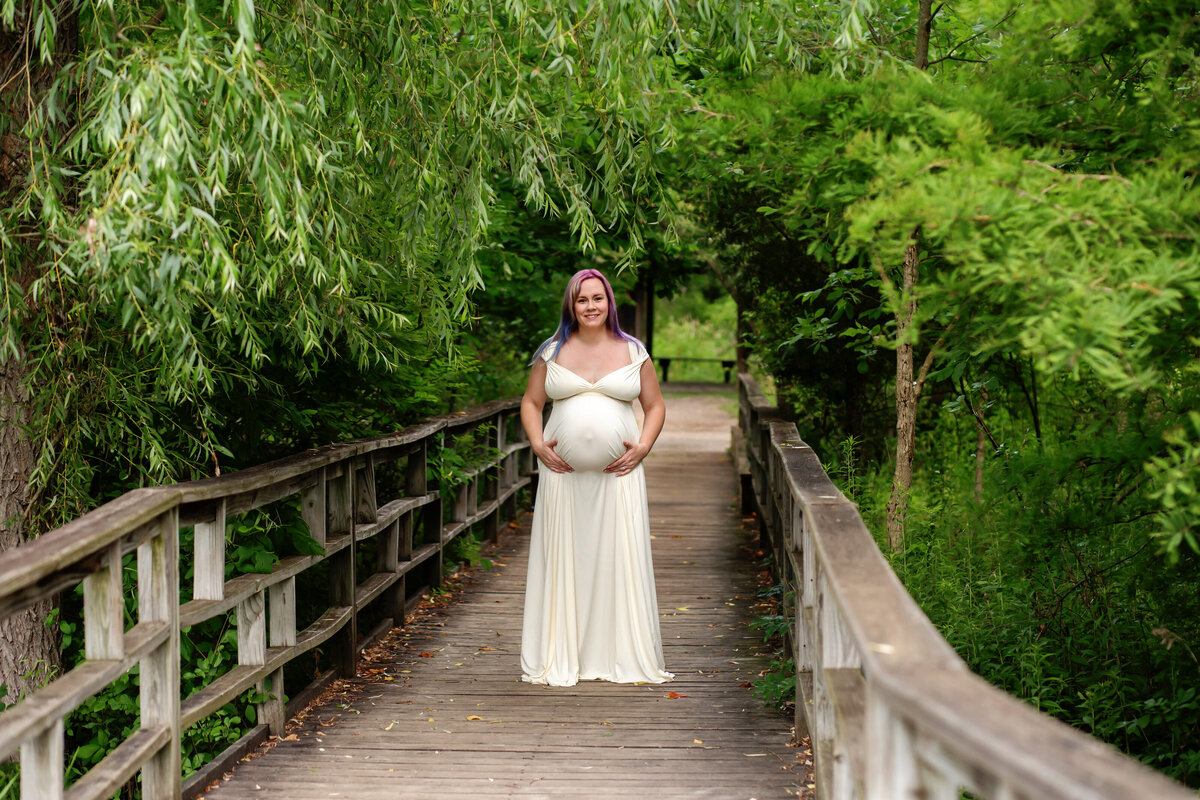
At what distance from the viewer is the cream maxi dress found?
5.80m

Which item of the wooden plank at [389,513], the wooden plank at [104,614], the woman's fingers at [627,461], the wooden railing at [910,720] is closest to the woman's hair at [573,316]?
the woman's fingers at [627,461]

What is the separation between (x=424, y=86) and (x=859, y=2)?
6.89 ft

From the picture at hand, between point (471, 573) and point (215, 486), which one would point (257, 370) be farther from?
point (471, 573)

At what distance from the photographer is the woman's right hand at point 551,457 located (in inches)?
228

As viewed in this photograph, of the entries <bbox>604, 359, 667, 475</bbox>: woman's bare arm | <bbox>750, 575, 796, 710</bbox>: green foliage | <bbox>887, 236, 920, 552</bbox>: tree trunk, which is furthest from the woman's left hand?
<bbox>887, 236, 920, 552</bbox>: tree trunk

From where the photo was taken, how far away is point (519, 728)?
5.21 meters

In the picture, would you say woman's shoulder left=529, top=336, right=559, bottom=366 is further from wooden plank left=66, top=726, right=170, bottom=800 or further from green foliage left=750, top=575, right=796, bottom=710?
wooden plank left=66, top=726, right=170, bottom=800

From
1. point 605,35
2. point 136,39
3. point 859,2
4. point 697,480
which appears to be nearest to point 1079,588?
point 859,2

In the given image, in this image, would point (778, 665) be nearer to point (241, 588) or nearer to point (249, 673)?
point (249, 673)

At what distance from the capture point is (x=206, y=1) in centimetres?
546

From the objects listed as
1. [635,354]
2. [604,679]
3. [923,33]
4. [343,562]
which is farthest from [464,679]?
[923,33]

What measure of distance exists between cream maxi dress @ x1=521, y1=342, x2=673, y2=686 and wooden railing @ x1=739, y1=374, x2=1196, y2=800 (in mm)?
1651

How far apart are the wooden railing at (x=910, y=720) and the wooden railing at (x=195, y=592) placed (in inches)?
76.9

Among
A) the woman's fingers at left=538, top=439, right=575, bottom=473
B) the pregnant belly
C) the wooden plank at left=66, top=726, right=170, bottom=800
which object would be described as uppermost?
the pregnant belly
